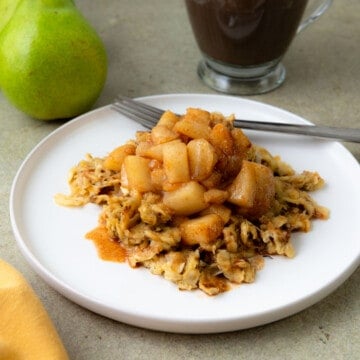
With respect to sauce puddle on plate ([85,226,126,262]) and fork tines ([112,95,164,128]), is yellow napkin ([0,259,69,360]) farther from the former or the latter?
fork tines ([112,95,164,128])

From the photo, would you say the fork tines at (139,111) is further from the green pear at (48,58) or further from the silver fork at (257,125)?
the green pear at (48,58)

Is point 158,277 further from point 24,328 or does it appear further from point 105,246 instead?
point 24,328

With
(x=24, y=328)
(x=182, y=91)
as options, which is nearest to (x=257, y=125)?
(x=182, y=91)

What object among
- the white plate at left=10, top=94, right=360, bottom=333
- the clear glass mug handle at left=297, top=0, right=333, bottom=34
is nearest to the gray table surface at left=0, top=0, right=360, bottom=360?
the white plate at left=10, top=94, right=360, bottom=333

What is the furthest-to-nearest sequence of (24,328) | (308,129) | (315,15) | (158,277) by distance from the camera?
(315,15) < (308,129) < (158,277) < (24,328)

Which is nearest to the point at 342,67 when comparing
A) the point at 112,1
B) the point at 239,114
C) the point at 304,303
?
the point at 239,114

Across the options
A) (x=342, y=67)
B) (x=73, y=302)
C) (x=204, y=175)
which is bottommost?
(x=342, y=67)

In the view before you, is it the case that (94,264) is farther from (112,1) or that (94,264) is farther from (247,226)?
(112,1)
